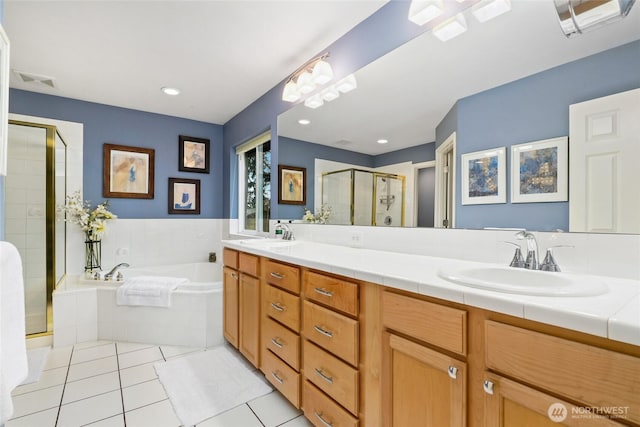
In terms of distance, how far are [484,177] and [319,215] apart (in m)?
1.29

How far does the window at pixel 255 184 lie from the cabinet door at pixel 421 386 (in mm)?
2197

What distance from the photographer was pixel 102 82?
2.71 m

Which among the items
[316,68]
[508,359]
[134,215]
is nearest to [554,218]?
[508,359]

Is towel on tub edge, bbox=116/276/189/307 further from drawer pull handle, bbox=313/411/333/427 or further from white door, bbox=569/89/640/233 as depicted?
white door, bbox=569/89/640/233

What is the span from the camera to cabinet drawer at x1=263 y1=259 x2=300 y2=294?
1524 mm

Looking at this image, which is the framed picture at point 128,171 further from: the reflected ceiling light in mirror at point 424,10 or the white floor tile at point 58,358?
the reflected ceiling light in mirror at point 424,10

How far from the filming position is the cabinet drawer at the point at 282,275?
1.52 meters

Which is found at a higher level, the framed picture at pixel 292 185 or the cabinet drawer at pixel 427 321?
the framed picture at pixel 292 185

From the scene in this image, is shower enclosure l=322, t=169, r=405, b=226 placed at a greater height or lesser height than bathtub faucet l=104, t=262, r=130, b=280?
greater

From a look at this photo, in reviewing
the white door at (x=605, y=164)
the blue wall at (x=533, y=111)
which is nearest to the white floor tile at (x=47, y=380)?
the blue wall at (x=533, y=111)

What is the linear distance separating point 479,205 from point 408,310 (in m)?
0.66

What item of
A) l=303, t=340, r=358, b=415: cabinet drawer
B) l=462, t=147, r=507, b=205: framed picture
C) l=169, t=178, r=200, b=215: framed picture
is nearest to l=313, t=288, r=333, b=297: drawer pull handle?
l=303, t=340, r=358, b=415: cabinet drawer

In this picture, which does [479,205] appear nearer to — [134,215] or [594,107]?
[594,107]

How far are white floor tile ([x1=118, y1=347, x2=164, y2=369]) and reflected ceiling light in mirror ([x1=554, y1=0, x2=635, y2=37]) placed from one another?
3.06m
